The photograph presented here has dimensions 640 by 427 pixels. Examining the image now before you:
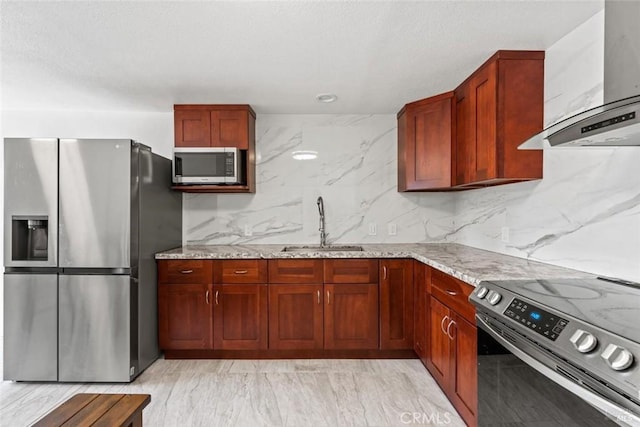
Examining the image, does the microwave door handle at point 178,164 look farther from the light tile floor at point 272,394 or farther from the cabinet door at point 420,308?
the cabinet door at point 420,308

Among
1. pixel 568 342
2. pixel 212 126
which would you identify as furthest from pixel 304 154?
pixel 568 342

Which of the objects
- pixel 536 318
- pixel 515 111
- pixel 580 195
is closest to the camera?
pixel 536 318

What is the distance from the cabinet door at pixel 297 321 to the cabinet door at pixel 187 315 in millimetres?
558

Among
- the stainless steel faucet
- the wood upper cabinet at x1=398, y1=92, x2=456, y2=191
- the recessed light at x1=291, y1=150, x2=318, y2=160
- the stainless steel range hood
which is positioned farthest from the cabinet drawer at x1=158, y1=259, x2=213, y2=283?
the stainless steel range hood

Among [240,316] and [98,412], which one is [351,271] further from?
[98,412]

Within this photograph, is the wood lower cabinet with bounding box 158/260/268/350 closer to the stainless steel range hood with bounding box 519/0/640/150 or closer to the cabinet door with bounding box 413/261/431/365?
the cabinet door with bounding box 413/261/431/365

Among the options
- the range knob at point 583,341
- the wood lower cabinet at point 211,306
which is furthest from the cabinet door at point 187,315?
the range knob at point 583,341

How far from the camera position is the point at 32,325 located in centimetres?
263

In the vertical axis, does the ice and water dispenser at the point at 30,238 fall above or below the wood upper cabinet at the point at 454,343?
above

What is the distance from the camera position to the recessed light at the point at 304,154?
366cm

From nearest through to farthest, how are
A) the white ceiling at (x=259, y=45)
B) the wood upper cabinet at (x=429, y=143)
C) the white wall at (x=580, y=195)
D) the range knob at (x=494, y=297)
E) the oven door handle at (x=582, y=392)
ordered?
1. the oven door handle at (x=582, y=392)
2. the range knob at (x=494, y=297)
3. the white wall at (x=580, y=195)
4. the white ceiling at (x=259, y=45)
5. the wood upper cabinet at (x=429, y=143)

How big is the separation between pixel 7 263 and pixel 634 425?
3.50 meters

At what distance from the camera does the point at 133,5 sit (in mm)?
1766

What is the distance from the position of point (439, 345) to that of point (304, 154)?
216 cm
